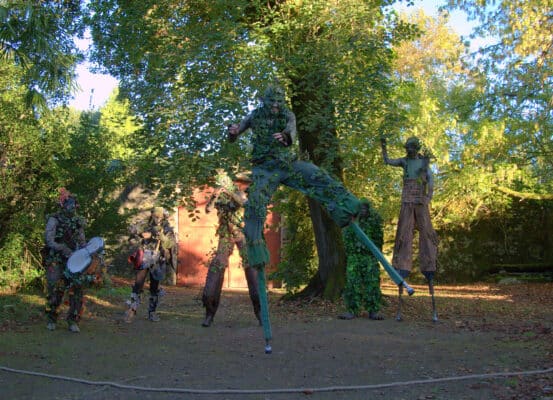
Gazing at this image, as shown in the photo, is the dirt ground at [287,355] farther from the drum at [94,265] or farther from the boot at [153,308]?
the drum at [94,265]

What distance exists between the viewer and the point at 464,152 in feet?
58.7

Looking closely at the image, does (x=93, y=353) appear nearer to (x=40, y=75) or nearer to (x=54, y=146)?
(x=40, y=75)

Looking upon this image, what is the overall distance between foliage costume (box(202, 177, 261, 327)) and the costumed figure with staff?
113 inches

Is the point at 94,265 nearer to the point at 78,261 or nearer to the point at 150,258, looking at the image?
the point at 78,261

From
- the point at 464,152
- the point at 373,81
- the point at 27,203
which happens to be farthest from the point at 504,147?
the point at 27,203

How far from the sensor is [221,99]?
8656mm

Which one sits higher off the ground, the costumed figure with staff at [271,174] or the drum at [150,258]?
the costumed figure with staff at [271,174]

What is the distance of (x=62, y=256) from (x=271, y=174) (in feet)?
13.5

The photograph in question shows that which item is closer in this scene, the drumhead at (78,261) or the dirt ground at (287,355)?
the dirt ground at (287,355)

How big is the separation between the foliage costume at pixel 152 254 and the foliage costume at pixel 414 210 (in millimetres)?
3834

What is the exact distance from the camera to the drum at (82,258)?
8.66 metres

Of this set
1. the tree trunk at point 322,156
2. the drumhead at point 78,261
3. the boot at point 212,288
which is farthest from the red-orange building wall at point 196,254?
the drumhead at point 78,261

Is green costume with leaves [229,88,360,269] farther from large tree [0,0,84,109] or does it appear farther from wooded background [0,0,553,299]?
large tree [0,0,84,109]

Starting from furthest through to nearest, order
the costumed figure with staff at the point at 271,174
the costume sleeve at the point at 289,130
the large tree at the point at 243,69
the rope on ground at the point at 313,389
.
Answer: the large tree at the point at 243,69, the costume sleeve at the point at 289,130, the costumed figure with staff at the point at 271,174, the rope on ground at the point at 313,389
